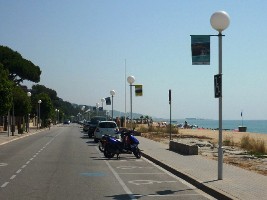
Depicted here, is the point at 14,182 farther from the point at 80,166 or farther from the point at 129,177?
the point at 80,166

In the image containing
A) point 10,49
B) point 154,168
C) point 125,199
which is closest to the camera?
point 125,199

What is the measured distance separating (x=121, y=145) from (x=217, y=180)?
1032 centimetres

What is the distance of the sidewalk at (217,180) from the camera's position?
12141 millimetres

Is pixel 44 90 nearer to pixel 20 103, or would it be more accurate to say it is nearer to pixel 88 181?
pixel 20 103

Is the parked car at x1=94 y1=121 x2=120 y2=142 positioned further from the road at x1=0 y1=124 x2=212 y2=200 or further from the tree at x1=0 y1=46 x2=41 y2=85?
the tree at x1=0 y1=46 x2=41 y2=85

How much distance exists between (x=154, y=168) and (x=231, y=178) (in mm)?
5307

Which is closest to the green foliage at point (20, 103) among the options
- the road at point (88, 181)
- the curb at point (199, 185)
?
the road at point (88, 181)

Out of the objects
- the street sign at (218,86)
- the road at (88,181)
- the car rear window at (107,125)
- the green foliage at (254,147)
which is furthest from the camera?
the car rear window at (107,125)

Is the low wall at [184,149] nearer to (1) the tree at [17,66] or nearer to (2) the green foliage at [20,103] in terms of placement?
(2) the green foliage at [20,103]

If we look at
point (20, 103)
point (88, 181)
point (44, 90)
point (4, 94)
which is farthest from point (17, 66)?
point (44, 90)

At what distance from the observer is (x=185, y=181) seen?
15.8 m

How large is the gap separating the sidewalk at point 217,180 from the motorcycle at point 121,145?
292 centimetres

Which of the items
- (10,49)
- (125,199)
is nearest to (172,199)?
(125,199)

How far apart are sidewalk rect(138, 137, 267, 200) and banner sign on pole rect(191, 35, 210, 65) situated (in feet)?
11.7
